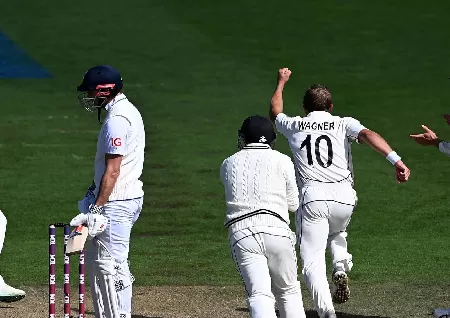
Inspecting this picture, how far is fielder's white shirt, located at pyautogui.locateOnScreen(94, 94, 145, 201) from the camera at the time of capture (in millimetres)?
9203

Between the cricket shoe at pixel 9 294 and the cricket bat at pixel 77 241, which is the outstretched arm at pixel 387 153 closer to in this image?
the cricket bat at pixel 77 241

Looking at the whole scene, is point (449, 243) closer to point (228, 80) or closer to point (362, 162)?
point (362, 162)

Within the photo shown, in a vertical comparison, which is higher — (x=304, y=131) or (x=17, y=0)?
(x=17, y=0)

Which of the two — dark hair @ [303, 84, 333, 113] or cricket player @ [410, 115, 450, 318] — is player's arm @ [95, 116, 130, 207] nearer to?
dark hair @ [303, 84, 333, 113]

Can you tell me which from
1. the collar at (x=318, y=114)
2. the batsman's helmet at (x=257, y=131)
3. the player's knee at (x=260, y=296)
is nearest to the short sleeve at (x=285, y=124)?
the collar at (x=318, y=114)

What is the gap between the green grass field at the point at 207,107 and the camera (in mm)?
13938

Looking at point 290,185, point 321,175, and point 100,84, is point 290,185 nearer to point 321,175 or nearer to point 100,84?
point 321,175

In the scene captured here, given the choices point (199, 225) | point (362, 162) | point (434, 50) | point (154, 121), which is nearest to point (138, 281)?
point (199, 225)

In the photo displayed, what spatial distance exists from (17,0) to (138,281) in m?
16.6

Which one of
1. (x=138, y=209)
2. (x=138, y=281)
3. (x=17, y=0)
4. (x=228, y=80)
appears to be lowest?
(x=138, y=281)

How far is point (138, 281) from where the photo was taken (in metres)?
12.5

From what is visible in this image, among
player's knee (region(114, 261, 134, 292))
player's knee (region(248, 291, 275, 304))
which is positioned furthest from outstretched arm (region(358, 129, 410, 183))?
player's knee (region(114, 261, 134, 292))

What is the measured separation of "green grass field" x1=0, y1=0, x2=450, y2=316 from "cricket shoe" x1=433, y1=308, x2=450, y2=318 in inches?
A: 74.9

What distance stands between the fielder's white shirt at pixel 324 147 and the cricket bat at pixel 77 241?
219 centimetres
